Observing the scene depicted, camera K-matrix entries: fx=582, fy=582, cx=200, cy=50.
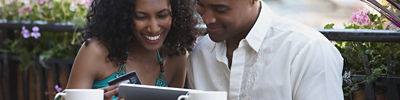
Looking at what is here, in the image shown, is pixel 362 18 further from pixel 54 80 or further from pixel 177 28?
pixel 54 80

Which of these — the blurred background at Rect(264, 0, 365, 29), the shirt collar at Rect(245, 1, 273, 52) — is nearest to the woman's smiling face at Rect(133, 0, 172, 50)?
the shirt collar at Rect(245, 1, 273, 52)

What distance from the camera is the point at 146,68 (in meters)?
2.82

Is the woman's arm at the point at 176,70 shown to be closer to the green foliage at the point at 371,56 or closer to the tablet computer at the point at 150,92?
the green foliage at the point at 371,56

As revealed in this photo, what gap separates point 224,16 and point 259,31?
Result: 16 centimetres

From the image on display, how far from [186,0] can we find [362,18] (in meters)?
0.82

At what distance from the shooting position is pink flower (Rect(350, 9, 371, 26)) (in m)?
2.66

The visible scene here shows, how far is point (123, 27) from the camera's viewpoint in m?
2.59

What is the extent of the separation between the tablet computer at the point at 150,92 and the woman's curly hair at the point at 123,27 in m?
0.73

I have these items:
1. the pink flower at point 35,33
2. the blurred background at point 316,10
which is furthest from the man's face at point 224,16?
the blurred background at point 316,10

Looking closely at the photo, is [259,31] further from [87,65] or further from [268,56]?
[87,65]

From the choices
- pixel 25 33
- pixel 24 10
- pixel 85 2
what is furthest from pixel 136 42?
pixel 24 10

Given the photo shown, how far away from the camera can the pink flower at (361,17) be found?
8.72ft

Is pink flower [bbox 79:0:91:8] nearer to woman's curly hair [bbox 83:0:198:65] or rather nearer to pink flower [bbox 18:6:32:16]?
pink flower [bbox 18:6:32:16]

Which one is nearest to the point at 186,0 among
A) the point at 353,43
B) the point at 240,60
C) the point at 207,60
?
the point at 207,60
